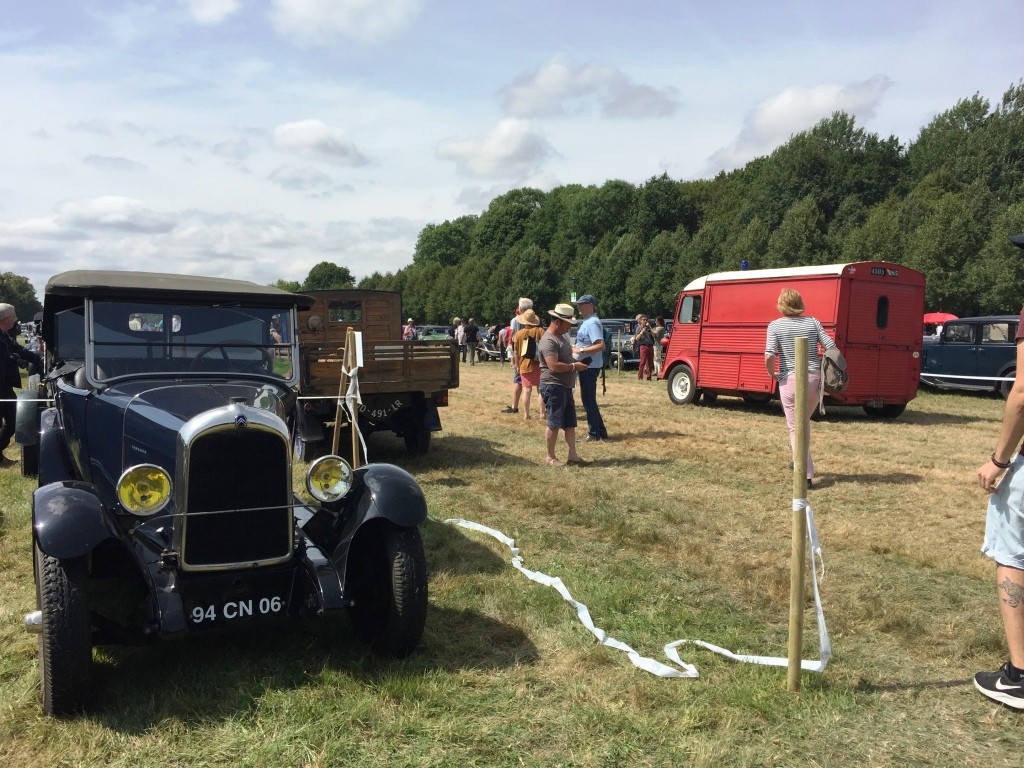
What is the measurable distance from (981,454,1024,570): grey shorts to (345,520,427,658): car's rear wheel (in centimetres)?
248

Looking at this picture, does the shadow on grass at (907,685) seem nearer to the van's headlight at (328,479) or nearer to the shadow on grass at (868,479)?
the van's headlight at (328,479)

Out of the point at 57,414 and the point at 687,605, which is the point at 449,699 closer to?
the point at 687,605

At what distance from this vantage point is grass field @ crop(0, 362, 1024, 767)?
9.73ft

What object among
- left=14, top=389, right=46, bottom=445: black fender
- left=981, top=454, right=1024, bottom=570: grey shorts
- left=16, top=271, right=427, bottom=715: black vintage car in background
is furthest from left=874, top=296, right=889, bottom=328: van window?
left=14, top=389, right=46, bottom=445: black fender

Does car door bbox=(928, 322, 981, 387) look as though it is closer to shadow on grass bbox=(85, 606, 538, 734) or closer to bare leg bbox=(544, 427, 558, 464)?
bare leg bbox=(544, 427, 558, 464)

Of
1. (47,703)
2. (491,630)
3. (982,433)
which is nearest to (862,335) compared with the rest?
(982,433)

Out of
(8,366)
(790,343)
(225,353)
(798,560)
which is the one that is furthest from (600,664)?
(8,366)

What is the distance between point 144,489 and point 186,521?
242 millimetres

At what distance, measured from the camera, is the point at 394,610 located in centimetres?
353

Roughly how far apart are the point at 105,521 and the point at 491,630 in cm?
193

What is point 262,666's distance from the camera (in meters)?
3.61

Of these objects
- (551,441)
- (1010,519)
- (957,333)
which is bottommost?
→ (551,441)

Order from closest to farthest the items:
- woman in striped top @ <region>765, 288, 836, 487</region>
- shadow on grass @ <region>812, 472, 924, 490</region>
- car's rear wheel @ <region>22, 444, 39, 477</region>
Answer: woman in striped top @ <region>765, 288, 836, 487</region> < car's rear wheel @ <region>22, 444, 39, 477</region> < shadow on grass @ <region>812, 472, 924, 490</region>

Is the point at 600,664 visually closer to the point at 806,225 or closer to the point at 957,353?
the point at 957,353
